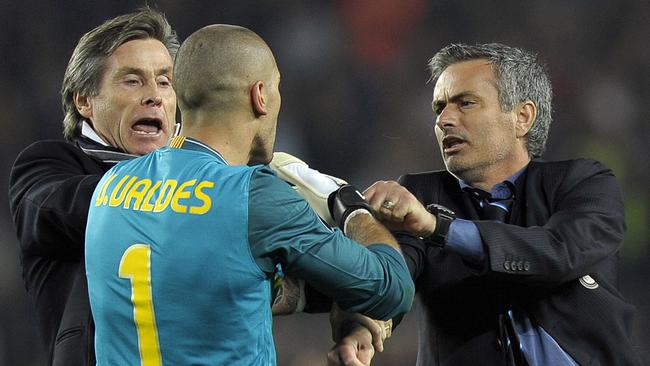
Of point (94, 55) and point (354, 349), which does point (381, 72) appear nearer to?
point (94, 55)

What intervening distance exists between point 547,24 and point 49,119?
296 centimetres

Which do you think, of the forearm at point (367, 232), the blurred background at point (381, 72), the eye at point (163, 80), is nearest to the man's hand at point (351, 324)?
the forearm at point (367, 232)

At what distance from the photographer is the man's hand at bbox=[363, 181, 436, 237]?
251 centimetres

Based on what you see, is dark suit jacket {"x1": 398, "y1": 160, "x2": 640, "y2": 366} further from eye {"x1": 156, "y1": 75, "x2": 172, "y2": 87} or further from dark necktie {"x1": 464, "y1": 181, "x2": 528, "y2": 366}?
eye {"x1": 156, "y1": 75, "x2": 172, "y2": 87}

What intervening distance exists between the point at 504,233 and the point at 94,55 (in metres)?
1.28

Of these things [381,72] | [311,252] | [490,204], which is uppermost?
[311,252]

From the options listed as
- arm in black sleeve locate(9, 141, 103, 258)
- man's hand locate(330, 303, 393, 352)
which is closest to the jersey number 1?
arm in black sleeve locate(9, 141, 103, 258)

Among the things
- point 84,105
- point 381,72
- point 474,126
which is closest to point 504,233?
point 474,126

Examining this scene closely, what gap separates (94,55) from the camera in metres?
2.93

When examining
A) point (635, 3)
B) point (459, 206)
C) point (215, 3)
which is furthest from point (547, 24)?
point (459, 206)

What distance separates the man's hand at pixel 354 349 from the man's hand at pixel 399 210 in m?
0.30

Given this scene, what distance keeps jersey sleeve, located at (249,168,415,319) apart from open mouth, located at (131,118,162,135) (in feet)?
3.13

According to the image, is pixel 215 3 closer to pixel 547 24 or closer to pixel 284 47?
pixel 284 47

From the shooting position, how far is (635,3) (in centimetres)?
610
